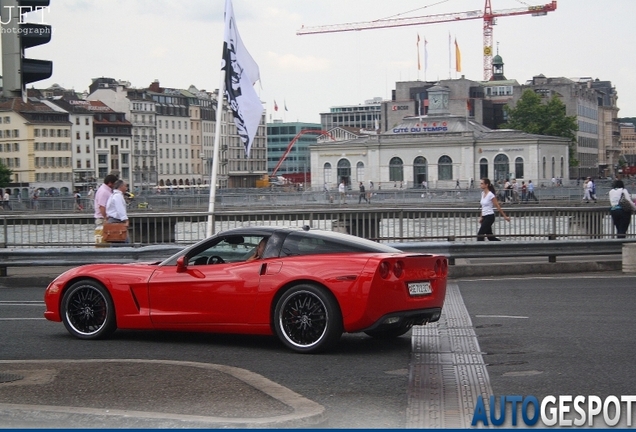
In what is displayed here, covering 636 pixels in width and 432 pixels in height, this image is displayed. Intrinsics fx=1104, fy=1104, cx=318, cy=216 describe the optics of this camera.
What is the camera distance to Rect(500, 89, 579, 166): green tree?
150625 millimetres

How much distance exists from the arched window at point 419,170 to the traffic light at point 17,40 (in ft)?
371

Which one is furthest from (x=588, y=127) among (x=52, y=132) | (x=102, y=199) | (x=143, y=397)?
(x=143, y=397)

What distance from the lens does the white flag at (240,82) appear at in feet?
76.7

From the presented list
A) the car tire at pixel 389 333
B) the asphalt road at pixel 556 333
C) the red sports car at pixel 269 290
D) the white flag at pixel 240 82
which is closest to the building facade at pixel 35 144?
the white flag at pixel 240 82

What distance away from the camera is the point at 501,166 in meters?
118

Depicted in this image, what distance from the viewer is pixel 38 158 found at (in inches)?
5719

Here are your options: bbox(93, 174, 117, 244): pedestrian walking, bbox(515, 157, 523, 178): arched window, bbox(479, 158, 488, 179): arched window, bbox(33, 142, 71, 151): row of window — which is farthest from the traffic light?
bbox(33, 142, 71, 151): row of window

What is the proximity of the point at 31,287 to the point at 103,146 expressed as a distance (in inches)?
5670

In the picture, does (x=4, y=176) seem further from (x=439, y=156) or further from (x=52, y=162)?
(x=439, y=156)

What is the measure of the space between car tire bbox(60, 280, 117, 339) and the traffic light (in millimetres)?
3630

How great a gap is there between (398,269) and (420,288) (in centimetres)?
38

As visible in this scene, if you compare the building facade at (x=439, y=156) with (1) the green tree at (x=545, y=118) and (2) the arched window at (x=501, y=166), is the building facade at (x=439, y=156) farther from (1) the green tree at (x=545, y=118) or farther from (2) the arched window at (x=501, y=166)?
(1) the green tree at (x=545, y=118)

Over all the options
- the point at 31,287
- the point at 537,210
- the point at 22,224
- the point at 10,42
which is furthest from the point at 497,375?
the point at 22,224

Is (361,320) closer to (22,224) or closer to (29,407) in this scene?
(29,407)
